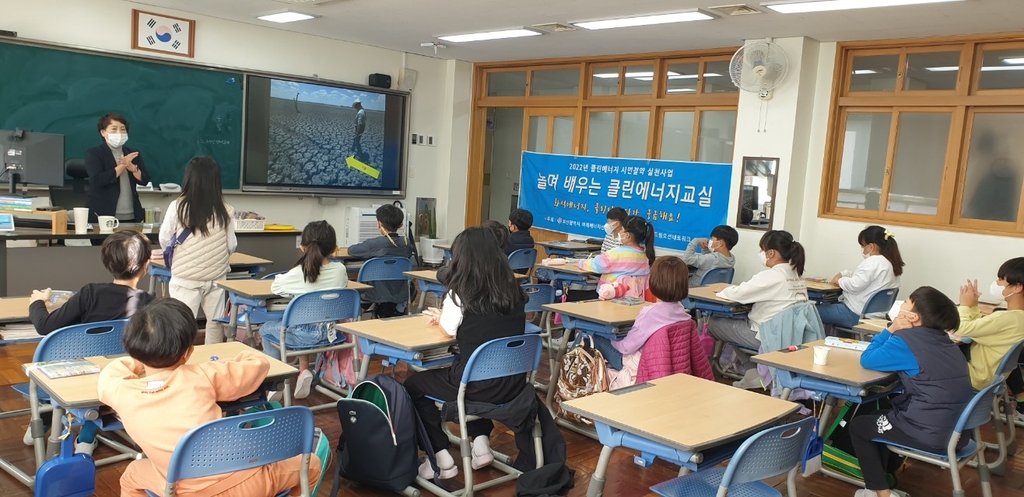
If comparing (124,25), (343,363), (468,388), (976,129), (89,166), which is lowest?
(343,363)

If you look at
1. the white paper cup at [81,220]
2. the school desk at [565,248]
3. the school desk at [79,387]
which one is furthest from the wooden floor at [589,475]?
the school desk at [565,248]

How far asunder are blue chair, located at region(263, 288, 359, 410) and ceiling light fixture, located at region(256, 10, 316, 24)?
3880 mm

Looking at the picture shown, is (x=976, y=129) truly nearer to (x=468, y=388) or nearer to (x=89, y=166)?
(x=468, y=388)

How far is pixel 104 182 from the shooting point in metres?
5.50

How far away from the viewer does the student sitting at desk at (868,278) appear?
5121mm

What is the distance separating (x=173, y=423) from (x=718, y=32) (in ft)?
18.4

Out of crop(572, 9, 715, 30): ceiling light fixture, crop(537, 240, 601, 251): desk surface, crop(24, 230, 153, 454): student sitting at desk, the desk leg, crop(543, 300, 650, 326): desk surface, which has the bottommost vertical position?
the desk leg

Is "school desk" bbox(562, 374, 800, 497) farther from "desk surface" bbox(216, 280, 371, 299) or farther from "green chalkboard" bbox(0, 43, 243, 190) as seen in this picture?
"green chalkboard" bbox(0, 43, 243, 190)

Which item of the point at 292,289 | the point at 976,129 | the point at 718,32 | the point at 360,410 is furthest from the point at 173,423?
the point at 976,129

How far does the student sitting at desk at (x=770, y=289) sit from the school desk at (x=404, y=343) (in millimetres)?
2043

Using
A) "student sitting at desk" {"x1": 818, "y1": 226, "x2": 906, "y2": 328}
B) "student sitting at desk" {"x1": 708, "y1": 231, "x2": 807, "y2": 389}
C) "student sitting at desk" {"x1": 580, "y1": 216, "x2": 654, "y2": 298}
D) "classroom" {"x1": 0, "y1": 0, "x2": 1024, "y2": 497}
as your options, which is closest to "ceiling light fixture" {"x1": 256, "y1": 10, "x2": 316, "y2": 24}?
"classroom" {"x1": 0, "y1": 0, "x2": 1024, "y2": 497}

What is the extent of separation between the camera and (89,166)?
546 centimetres

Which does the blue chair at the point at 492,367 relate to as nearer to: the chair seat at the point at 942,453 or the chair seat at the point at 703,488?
the chair seat at the point at 703,488

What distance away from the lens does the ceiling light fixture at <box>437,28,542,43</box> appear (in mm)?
7039
